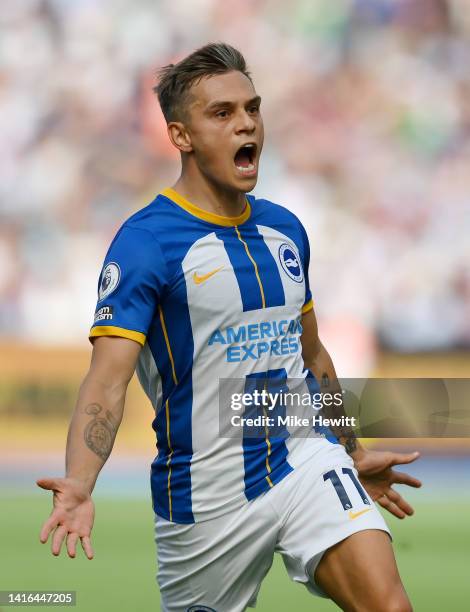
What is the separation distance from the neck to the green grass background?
2.05m

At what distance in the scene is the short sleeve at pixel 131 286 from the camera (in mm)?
3146

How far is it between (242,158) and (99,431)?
96 centimetres

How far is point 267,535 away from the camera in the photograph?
10.6 ft

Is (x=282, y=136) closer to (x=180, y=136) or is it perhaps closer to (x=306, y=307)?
(x=306, y=307)

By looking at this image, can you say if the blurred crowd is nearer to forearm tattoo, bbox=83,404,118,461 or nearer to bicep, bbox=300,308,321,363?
bicep, bbox=300,308,321,363

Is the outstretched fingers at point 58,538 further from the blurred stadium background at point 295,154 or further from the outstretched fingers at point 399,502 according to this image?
the blurred stadium background at point 295,154

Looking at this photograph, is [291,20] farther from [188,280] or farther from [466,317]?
[188,280]

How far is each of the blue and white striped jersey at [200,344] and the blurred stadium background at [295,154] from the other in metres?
4.91

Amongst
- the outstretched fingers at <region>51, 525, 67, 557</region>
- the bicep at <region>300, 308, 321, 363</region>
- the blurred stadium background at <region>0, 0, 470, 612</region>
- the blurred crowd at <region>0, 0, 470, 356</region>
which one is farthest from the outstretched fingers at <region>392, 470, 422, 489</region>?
the blurred crowd at <region>0, 0, 470, 356</region>

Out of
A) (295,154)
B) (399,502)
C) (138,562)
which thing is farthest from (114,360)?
(295,154)

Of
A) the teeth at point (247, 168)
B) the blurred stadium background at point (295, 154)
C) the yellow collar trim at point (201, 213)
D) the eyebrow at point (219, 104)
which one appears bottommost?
the yellow collar trim at point (201, 213)

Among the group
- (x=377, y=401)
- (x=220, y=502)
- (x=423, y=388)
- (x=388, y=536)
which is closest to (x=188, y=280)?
(x=220, y=502)

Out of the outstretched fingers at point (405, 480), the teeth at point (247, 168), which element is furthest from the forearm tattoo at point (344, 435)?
the teeth at point (247, 168)

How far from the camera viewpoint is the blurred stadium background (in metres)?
8.52
